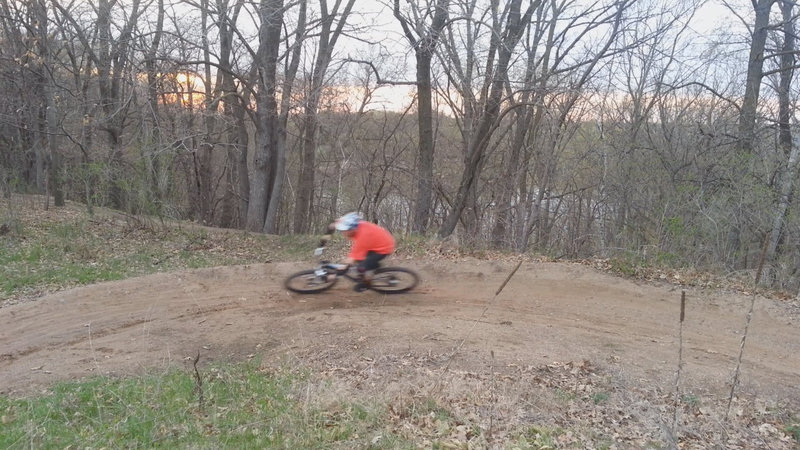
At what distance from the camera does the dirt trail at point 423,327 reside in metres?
7.47

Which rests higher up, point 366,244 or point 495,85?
point 495,85

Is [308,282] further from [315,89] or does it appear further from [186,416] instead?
[315,89]

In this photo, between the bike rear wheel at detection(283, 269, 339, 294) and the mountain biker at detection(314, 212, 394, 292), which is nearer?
the mountain biker at detection(314, 212, 394, 292)

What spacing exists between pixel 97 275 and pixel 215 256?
9.86 ft

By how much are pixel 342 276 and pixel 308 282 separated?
0.64 meters

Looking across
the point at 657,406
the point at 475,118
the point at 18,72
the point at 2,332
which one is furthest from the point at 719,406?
the point at 18,72

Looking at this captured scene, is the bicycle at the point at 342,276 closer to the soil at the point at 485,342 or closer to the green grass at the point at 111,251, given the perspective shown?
the soil at the point at 485,342

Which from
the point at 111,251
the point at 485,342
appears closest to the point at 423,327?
the point at 485,342

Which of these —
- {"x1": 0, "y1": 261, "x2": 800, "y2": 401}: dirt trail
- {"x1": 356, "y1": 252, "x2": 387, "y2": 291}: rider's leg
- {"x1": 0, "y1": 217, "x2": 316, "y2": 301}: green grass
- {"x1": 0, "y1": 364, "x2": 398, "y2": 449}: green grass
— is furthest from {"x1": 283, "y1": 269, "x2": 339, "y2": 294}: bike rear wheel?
{"x1": 0, "y1": 217, "x2": 316, "y2": 301}: green grass

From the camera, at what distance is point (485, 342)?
8.00 metres

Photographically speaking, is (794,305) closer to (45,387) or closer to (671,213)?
(671,213)

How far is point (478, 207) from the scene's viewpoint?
24.9 metres

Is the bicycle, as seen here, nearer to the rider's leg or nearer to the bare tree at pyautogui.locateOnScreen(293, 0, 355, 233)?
the rider's leg

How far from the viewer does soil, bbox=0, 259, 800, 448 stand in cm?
616
